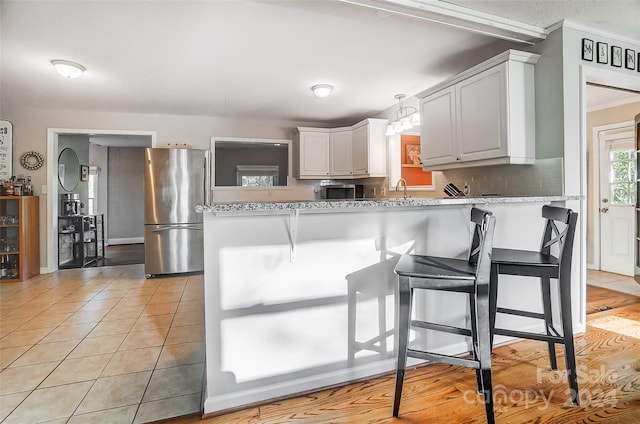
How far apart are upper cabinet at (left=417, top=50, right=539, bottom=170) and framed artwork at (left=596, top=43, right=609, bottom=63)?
0.47m

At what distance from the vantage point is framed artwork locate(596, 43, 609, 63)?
2.54m

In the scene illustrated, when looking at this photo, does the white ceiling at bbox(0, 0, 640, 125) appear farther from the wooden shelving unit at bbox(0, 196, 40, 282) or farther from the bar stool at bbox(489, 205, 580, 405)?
the bar stool at bbox(489, 205, 580, 405)

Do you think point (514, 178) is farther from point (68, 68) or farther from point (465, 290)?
point (68, 68)

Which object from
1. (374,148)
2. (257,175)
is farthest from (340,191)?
(257,175)

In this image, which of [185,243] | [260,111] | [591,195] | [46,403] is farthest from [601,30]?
[185,243]

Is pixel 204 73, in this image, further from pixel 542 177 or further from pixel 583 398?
pixel 583 398

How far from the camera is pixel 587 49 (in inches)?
97.8

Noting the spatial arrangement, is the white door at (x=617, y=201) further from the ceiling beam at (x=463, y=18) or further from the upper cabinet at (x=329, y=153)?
the upper cabinet at (x=329, y=153)

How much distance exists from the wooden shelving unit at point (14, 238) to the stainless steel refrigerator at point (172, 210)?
4.80ft

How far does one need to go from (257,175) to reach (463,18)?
391 centimetres

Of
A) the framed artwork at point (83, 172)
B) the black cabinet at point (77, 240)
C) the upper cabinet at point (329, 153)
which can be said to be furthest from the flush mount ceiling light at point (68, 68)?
the framed artwork at point (83, 172)

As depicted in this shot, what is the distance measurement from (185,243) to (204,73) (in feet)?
7.67

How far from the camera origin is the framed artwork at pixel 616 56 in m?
2.61

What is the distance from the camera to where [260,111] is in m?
4.90
